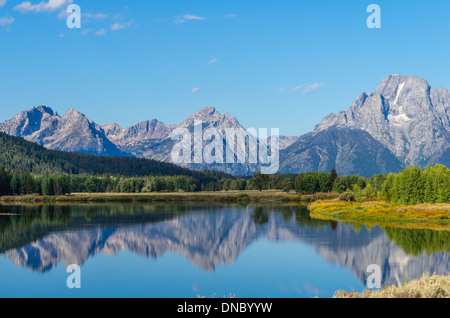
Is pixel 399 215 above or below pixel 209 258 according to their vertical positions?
above

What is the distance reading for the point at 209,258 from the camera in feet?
198

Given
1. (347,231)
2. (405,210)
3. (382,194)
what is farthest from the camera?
(382,194)

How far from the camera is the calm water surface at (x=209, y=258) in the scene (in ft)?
143

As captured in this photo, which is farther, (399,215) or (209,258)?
(399,215)

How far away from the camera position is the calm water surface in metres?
43.7

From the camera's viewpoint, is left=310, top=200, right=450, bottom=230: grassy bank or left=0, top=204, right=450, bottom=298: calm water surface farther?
left=310, top=200, right=450, bottom=230: grassy bank

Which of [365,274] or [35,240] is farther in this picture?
[35,240]

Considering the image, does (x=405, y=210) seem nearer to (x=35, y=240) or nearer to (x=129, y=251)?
(x=129, y=251)

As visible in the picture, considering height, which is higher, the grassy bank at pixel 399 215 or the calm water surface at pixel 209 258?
the grassy bank at pixel 399 215

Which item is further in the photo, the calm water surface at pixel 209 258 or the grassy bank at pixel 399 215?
the grassy bank at pixel 399 215

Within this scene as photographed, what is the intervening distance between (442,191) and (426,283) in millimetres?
86712
